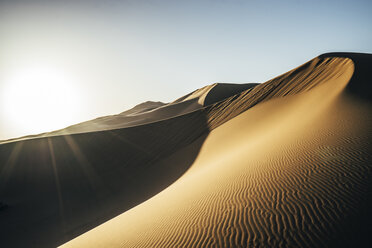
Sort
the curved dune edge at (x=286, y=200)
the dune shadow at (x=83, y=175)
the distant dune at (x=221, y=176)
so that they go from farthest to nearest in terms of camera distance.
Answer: the dune shadow at (x=83, y=175) < the distant dune at (x=221, y=176) < the curved dune edge at (x=286, y=200)

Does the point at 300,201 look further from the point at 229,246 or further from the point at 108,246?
the point at 108,246

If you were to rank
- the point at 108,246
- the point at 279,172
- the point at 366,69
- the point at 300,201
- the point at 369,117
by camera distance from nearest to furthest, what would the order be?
the point at 300,201, the point at 108,246, the point at 279,172, the point at 369,117, the point at 366,69

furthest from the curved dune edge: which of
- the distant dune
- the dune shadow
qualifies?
the dune shadow

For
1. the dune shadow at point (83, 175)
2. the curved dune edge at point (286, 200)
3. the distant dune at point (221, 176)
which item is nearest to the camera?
the curved dune edge at point (286, 200)

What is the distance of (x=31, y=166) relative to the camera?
1327 centimetres

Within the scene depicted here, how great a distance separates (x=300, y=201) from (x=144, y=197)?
8285 millimetres

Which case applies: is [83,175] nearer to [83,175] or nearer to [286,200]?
[83,175]

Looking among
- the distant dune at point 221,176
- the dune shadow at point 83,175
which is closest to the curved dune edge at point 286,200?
the distant dune at point 221,176

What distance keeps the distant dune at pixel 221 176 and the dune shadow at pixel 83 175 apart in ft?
0.24

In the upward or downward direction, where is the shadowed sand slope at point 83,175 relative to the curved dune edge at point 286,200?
upward

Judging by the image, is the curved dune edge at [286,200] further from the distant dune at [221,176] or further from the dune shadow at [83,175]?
the dune shadow at [83,175]

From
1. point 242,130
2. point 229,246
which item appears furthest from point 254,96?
point 229,246

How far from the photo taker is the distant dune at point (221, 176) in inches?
149

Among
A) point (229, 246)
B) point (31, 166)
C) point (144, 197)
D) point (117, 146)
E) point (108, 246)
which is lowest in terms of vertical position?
point (144, 197)
